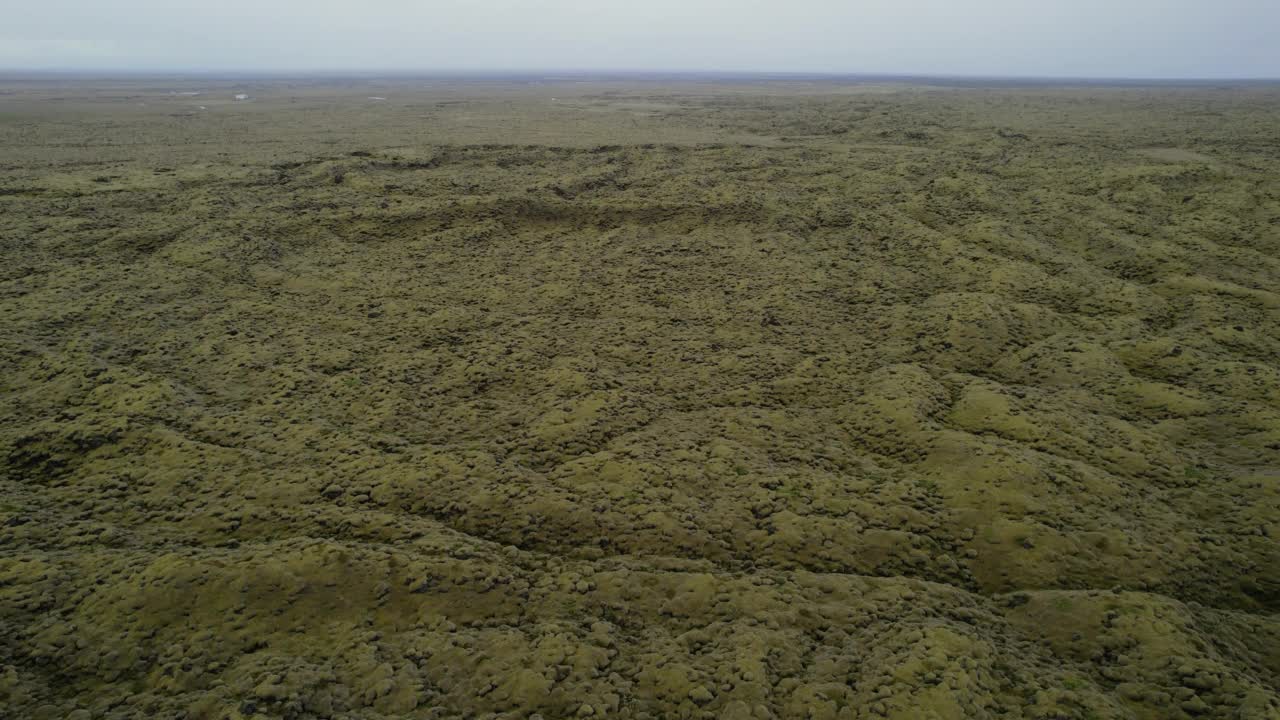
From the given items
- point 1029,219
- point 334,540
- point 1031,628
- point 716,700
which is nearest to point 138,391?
point 334,540

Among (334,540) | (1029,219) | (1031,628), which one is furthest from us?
(1029,219)

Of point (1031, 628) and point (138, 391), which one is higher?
point (138, 391)

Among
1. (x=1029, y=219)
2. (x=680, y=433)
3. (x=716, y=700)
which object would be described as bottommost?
(x=716, y=700)

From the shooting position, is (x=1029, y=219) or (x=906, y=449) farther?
(x=1029, y=219)

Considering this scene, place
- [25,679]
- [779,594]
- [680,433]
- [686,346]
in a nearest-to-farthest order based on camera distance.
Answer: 1. [25,679]
2. [779,594]
3. [680,433]
4. [686,346]

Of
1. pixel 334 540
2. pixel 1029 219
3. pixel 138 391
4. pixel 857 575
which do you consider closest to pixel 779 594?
pixel 857 575

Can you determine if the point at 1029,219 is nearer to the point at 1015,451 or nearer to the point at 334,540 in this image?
the point at 1015,451
